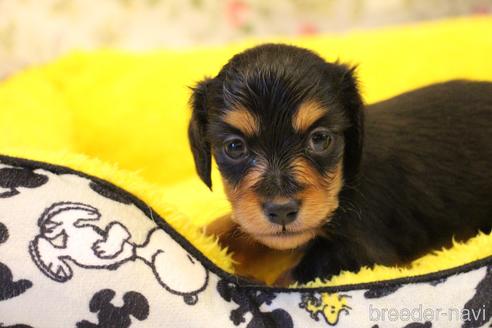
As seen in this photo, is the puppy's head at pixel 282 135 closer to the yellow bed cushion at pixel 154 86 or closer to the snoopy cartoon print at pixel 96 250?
the snoopy cartoon print at pixel 96 250

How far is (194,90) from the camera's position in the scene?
194cm

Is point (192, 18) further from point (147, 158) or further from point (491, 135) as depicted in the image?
point (491, 135)

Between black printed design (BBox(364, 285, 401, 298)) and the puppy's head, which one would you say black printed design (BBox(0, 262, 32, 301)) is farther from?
black printed design (BBox(364, 285, 401, 298))

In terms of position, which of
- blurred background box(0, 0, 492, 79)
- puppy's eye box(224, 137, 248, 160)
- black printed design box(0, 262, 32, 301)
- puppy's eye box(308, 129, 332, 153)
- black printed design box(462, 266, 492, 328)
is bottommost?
black printed design box(462, 266, 492, 328)

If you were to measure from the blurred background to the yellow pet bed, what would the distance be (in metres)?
0.61

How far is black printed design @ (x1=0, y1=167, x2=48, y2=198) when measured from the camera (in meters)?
1.64

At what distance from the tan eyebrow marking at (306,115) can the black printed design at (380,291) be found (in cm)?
47

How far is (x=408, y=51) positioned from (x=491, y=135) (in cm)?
117

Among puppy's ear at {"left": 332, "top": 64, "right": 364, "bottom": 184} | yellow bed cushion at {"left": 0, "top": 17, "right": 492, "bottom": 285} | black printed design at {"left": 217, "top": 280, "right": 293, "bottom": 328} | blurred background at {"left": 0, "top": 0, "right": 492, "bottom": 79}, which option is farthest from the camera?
blurred background at {"left": 0, "top": 0, "right": 492, "bottom": 79}

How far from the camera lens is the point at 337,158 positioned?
5.78ft

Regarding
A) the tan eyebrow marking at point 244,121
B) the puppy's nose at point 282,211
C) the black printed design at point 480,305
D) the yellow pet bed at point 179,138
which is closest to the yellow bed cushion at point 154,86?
the yellow pet bed at point 179,138

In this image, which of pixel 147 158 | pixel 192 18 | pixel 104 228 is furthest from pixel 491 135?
pixel 192 18

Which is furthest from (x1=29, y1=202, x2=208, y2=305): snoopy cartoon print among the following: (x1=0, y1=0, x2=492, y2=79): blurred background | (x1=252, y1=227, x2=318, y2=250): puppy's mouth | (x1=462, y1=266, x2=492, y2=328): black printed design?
(x1=0, y1=0, x2=492, y2=79): blurred background

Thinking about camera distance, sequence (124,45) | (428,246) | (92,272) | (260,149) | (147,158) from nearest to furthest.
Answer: (92,272) → (260,149) → (428,246) → (147,158) → (124,45)
